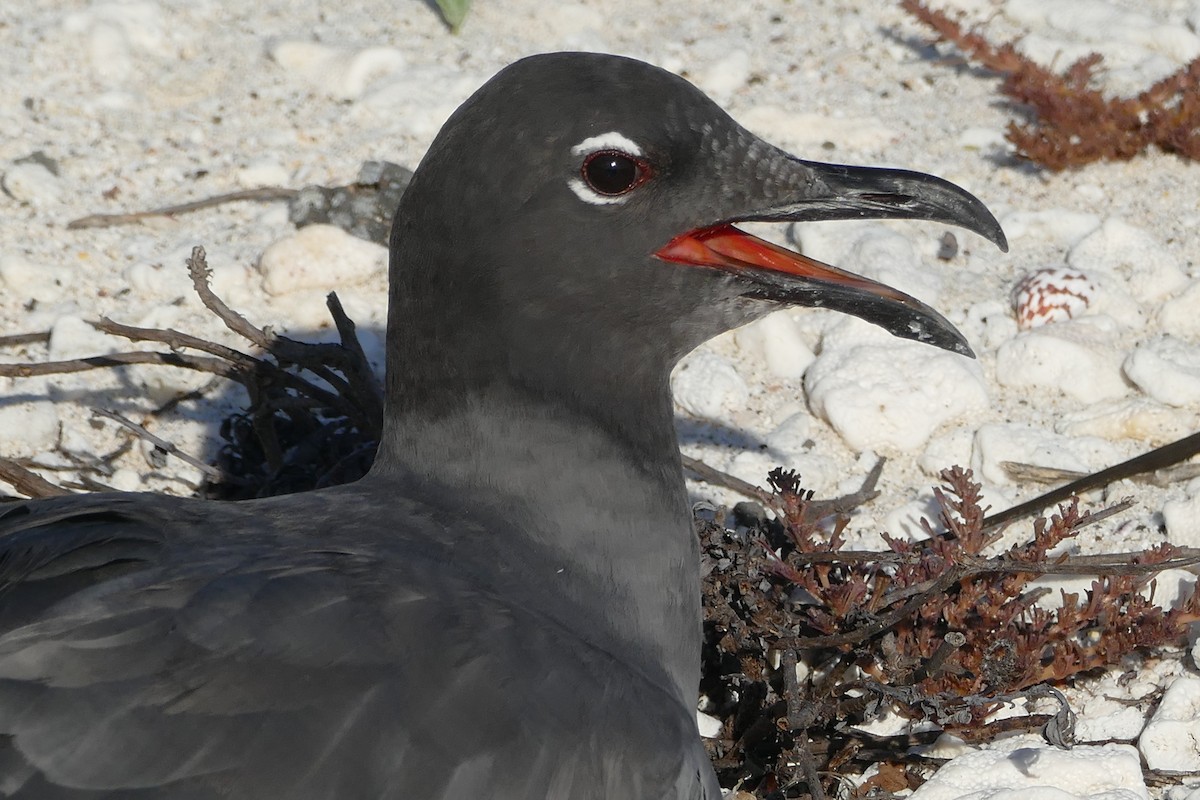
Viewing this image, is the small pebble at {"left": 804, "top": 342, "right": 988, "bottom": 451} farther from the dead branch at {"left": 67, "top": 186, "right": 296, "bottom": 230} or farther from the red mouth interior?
the dead branch at {"left": 67, "top": 186, "right": 296, "bottom": 230}

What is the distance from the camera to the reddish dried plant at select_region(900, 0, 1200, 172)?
5.18m

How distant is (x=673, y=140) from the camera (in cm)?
285

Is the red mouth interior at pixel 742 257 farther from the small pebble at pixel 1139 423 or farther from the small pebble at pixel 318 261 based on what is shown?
the small pebble at pixel 318 261

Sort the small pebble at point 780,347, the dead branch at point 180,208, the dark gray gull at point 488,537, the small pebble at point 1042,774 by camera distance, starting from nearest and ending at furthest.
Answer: the dark gray gull at point 488,537 → the small pebble at point 1042,774 → the small pebble at point 780,347 → the dead branch at point 180,208

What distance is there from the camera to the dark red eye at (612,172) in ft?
9.25

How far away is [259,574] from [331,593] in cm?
13

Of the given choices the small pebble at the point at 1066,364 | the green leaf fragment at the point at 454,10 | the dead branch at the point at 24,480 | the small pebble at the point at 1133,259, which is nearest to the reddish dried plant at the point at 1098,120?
the small pebble at the point at 1133,259

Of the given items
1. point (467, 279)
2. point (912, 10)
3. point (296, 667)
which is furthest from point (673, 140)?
point (912, 10)

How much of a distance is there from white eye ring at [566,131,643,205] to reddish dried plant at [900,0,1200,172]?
2.75 m

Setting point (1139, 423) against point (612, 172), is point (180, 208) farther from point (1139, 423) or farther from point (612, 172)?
point (1139, 423)

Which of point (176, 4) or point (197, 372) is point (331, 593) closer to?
point (197, 372)

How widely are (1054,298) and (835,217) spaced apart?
174 centimetres

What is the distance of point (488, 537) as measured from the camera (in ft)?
9.46

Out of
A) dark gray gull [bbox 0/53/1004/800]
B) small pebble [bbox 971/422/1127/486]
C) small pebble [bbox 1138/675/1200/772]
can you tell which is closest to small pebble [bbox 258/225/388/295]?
dark gray gull [bbox 0/53/1004/800]
